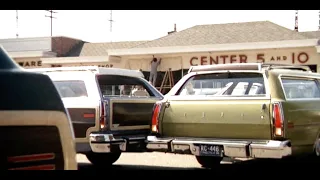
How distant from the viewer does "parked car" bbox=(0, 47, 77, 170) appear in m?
2.47

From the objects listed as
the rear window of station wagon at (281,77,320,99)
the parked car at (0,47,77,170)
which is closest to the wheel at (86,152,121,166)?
the rear window of station wagon at (281,77,320,99)

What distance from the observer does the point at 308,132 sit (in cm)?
683

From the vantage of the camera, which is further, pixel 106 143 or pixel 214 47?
pixel 214 47

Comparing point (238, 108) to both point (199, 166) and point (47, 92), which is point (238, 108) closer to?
point (199, 166)

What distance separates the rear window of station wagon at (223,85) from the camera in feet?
24.2

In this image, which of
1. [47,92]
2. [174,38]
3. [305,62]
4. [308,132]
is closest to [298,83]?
[308,132]

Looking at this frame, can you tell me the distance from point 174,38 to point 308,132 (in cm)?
2222

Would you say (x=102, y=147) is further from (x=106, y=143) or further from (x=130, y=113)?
(x=130, y=113)

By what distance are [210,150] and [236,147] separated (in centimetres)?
42

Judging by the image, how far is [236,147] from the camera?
21.3 feet

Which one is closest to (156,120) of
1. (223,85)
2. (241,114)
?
(223,85)

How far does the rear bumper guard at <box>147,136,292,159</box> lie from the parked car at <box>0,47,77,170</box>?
4003 mm

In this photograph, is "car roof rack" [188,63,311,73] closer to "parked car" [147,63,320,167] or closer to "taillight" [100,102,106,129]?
"parked car" [147,63,320,167]
